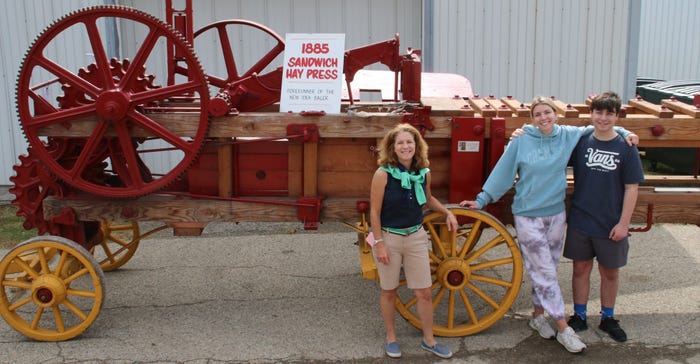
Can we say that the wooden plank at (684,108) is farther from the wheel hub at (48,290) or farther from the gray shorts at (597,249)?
the wheel hub at (48,290)

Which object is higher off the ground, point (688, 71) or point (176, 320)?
point (688, 71)

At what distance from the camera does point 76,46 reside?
8.51 metres

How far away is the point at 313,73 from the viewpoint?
481 centimetres

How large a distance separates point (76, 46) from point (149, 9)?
0.97 metres

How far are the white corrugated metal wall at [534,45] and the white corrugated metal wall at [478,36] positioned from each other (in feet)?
0.04

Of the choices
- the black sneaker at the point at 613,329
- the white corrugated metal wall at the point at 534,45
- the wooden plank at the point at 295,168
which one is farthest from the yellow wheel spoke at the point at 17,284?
the white corrugated metal wall at the point at 534,45

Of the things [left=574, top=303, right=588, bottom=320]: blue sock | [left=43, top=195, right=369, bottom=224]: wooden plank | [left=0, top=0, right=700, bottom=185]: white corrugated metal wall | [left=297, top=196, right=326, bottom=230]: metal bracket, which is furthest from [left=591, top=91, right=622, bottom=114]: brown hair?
[left=0, top=0, right=700, bottom=185]: white corrugated metal wall

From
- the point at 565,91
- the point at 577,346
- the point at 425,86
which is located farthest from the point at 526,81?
the point at 577,346

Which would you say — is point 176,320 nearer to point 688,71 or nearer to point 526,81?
point 526,81

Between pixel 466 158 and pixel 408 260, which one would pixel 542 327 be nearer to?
pixel 408 260

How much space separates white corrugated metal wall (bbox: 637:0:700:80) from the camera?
41.9ft

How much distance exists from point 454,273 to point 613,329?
3.67 feet

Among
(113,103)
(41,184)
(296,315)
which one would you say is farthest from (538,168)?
(41,184)

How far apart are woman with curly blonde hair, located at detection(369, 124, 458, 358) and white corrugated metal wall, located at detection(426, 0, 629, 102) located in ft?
15.4
